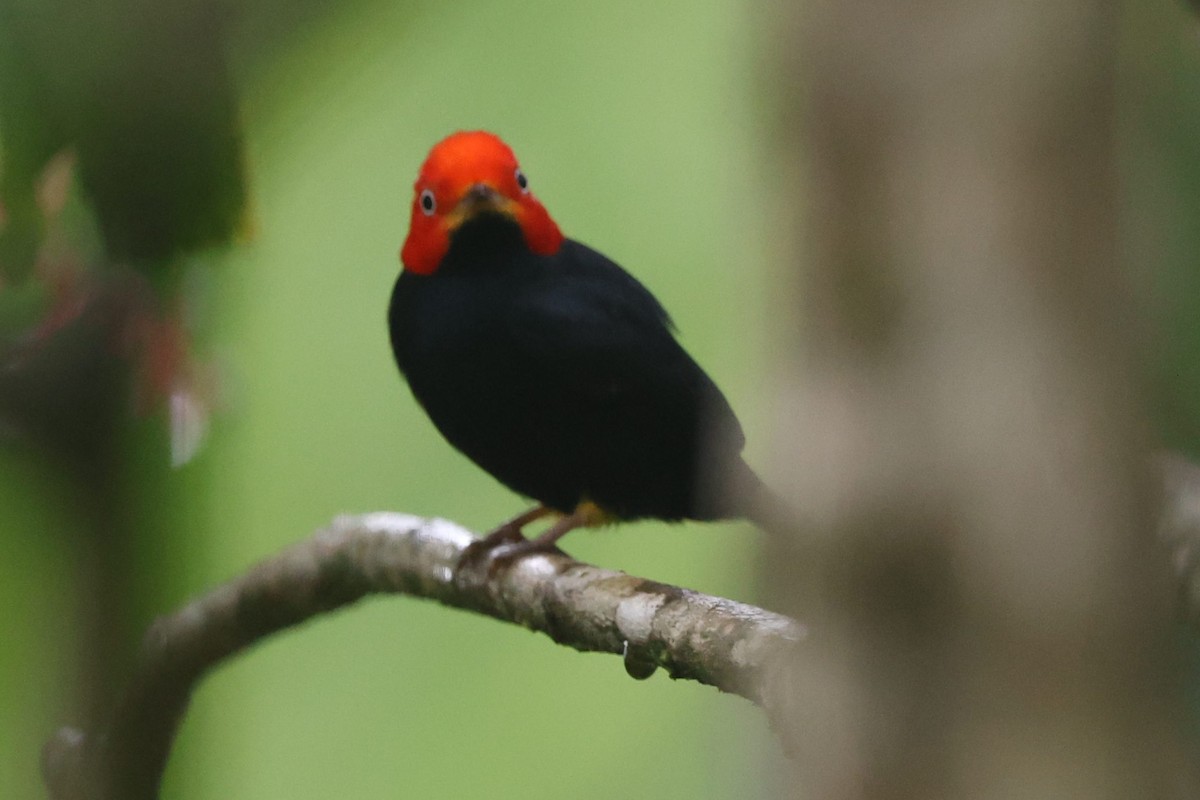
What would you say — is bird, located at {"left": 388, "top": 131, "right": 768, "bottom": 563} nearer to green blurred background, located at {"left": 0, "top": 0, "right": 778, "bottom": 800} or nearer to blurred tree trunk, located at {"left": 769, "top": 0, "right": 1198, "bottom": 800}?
green blurred background, located at {"left": 0, "top": 0, "right": 778, "bottom": 800}

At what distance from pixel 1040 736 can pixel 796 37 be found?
0.32m

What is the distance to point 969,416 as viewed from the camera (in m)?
0.56

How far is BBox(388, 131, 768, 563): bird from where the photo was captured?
1846 mm

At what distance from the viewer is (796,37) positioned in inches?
23.5

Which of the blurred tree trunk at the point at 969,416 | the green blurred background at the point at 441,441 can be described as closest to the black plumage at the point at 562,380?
the green blurred background at the point at 441,441

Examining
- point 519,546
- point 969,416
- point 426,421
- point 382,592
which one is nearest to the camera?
point 969,416

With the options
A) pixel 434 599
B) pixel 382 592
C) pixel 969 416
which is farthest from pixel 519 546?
pixel 969 416

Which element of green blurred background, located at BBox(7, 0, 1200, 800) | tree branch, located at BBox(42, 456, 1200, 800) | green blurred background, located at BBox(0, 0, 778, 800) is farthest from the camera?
green blurred background, located at BBox(0, 0, 778, 800)

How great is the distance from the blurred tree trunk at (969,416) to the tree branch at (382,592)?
1.94 ft

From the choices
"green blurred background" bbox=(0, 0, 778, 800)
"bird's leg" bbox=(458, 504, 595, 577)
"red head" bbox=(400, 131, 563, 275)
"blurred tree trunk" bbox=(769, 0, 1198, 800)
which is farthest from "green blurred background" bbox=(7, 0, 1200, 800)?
"blurred tree trunk" bbox=(769, 0, 1198, 800)

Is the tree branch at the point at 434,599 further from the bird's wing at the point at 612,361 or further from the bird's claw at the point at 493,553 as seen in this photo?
the bird's wing at the point at 612,361

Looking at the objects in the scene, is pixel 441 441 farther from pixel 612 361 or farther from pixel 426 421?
pixel 612 361

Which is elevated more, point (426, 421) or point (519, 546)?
point (426, 421)

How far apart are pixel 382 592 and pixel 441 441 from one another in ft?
2.08
